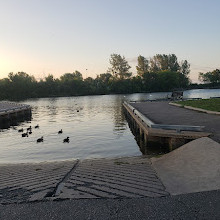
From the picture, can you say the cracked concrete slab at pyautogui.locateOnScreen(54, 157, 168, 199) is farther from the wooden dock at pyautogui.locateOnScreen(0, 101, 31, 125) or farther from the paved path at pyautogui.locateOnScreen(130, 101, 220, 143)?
the wooden dock at pyautogui.locateOnScreen(0, 101, 31, 125)

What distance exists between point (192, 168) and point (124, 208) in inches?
152

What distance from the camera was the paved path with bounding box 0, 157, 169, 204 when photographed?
266 inches

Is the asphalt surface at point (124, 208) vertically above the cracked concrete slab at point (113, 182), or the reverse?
the asphalt surface at point (124, 208)

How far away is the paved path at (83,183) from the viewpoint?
22.2 feet

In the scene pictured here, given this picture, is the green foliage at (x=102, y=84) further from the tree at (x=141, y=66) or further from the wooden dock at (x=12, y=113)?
the wooden dock at (x=12, y=113)

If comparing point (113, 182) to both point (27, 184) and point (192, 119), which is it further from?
point (192, 119)

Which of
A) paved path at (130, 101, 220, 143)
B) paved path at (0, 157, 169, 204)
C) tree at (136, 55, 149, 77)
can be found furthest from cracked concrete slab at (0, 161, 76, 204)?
tree at (136, 55, 149, 77)

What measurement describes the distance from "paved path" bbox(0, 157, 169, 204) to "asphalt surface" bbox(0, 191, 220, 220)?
0.37 meters

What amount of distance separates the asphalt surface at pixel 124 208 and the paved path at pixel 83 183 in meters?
0.37

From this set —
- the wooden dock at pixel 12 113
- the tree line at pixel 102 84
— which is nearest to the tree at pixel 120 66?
the tree line at pixel 102 84

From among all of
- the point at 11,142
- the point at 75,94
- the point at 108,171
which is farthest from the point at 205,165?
the point at 75,94

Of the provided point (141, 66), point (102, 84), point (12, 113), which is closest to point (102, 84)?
point (102, 84)

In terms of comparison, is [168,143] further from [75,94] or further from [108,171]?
[75,94]

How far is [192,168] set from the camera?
8.65 m
